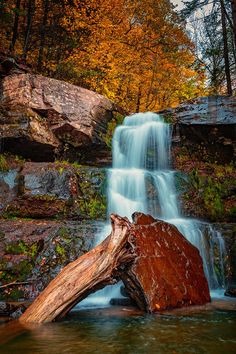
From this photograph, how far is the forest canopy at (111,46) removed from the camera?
48.7ft

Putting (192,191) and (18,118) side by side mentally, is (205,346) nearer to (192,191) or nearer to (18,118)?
(192,191)

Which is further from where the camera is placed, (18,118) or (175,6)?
(175,6)

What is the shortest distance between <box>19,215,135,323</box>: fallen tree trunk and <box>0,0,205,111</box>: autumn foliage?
1082cm

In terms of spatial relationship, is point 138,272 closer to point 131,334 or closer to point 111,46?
point 131,334

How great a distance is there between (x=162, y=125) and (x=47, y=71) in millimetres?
6587

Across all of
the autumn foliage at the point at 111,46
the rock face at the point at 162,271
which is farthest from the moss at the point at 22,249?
the autumn foliage at the point at 111,46

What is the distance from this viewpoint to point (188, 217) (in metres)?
9.79

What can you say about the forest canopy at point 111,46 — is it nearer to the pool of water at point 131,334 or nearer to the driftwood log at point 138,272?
the driftwood log at point 138,272

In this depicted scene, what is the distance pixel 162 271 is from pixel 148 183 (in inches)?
183

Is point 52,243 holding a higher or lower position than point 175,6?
lower

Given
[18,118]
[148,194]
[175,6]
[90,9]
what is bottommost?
[148,194]

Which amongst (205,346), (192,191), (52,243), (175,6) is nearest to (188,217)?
(192,191)

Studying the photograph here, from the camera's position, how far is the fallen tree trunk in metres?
4.45

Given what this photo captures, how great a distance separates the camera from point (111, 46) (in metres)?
15.8
